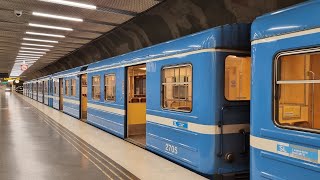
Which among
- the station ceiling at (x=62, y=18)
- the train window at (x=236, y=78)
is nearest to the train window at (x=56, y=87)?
the station ceiling at (x=62, y=18)

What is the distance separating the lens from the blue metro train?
142 inches

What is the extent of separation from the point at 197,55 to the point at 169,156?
2173 millimetres

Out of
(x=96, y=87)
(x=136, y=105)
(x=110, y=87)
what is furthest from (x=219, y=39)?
(x=96, y=87)

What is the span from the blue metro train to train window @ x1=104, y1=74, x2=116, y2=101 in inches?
51.3

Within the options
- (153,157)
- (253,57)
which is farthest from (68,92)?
(253,57)

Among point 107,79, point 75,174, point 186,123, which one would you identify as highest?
point 107,79

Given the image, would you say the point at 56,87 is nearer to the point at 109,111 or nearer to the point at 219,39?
the point at 109,111

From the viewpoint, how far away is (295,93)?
12.9 ft

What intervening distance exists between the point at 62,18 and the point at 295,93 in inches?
307

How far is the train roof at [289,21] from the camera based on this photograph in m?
3.42

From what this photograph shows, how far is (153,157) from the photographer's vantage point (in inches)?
267

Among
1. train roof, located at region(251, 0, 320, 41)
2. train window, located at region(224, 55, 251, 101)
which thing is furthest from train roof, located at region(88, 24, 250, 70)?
train roof, located at region(251, 0, 320, 41)

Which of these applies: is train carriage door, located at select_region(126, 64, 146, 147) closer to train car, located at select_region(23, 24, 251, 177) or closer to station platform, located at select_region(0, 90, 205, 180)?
station platform, located at select_region(0, 90, 205, 180)

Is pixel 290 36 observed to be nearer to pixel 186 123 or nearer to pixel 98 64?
pixel 186 123
